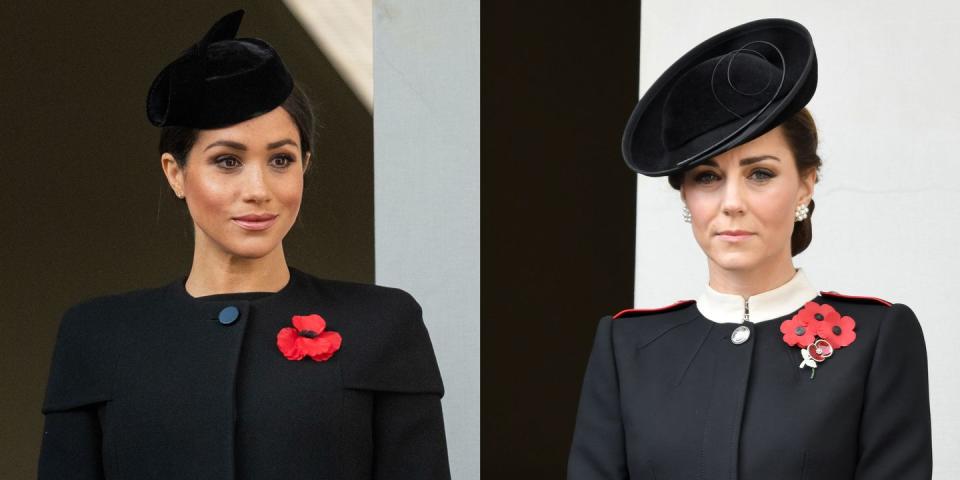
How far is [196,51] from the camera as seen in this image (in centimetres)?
289

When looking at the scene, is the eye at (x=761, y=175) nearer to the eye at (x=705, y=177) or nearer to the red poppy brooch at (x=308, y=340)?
the eye at (x=705, y=177)

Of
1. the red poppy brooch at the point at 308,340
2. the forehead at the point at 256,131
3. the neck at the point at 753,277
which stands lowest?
the red poppy brooch at the point at 308,340

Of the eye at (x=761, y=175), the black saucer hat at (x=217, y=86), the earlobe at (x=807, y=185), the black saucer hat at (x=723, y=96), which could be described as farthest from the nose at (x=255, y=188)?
the earlobe at (x=807, y=185)

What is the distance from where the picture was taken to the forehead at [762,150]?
2.75m

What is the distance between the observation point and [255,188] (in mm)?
2830

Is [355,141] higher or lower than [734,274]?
higher

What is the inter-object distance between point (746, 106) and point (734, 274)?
348 mm

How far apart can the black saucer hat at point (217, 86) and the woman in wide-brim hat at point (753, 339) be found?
0.77 metres

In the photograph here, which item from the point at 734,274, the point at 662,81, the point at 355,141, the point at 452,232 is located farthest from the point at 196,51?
the point at 355,141

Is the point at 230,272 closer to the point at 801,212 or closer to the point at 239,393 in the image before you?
the point at 239,393

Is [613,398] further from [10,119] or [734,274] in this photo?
[10,119]

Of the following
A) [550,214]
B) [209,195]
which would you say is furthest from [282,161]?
[550,214]

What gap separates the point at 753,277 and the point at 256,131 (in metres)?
1.06

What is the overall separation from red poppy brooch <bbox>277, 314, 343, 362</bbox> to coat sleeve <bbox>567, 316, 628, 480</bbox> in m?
0.55
